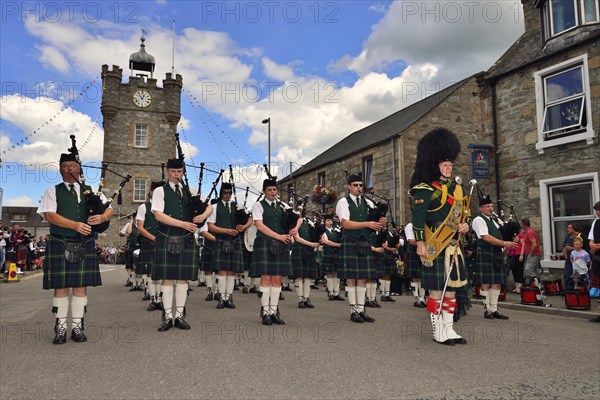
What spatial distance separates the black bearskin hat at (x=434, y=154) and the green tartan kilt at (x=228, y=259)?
3662 millimetres

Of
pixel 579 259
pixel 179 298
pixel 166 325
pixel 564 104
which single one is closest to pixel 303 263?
pixel 179 298

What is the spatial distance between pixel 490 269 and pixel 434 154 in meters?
2.66

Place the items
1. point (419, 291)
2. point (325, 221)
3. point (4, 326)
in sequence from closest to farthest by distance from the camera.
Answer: point (4, 326)
point (419, 291)
point (325, 221)

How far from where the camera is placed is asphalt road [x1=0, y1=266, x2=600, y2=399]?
10.1 feet

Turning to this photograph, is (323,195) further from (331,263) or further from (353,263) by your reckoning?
(353,263)

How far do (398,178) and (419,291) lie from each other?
7773 mm

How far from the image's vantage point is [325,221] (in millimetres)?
9641

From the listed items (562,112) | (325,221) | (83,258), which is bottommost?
(83,258)

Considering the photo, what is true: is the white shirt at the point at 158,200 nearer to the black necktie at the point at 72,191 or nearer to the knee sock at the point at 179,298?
the black necktie at the point at 72,191

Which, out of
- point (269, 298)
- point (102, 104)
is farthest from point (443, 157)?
point (102, 104)

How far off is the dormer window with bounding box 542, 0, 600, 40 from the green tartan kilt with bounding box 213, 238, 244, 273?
8.80 m

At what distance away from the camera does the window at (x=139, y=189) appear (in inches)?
1222

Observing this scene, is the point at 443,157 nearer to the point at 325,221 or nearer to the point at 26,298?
the point at 325,221

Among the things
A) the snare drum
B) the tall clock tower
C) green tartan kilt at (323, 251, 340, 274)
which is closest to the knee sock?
the snare drum
